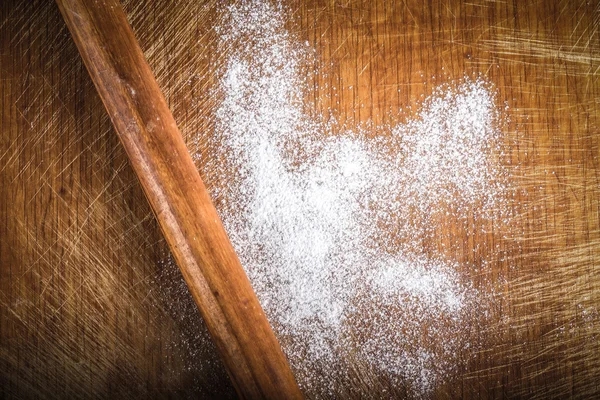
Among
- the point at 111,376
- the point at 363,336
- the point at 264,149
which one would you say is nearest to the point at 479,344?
the point at 363,336

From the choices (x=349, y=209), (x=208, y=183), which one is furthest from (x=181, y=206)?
(x=349, y=209)

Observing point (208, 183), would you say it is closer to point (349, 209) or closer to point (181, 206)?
point (181, 206)

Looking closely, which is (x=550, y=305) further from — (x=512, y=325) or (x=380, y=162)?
(x=380, y=162)

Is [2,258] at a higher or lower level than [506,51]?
lower
